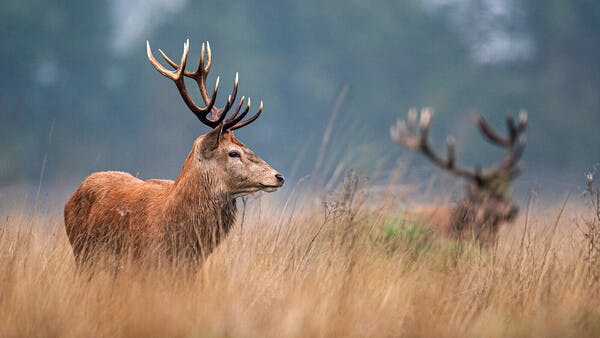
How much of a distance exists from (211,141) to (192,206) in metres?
0.37

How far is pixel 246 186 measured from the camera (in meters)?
4.20

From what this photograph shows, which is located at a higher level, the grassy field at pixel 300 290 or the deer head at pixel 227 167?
the deer head at pixel 227 167

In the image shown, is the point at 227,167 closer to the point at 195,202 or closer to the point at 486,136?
the point at 195,202

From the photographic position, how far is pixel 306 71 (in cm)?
4041

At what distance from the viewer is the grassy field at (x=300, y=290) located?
9.91 ft

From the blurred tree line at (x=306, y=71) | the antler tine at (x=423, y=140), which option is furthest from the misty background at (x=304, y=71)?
the antler tine at (x=423, y=140)

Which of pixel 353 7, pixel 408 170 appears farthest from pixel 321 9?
pixel 408 170

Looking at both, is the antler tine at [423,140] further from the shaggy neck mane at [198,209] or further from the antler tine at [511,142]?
the shaggy neck mane at [198,209]

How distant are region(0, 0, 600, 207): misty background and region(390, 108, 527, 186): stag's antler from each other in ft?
44.3

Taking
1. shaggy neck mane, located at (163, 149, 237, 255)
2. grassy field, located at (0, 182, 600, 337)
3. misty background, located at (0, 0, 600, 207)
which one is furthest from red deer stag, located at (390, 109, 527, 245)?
misty background, located at (0, 0, 600, 207)

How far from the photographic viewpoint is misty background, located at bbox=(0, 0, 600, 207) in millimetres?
27703

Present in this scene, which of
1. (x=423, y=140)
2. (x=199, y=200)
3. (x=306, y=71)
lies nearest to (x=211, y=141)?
(x=199, y=200)

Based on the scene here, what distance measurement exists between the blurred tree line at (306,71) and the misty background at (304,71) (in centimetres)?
8

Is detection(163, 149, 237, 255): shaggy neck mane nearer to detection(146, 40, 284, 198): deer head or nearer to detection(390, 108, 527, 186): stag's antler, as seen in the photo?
detection(146, 40, 284, 198): deer head
